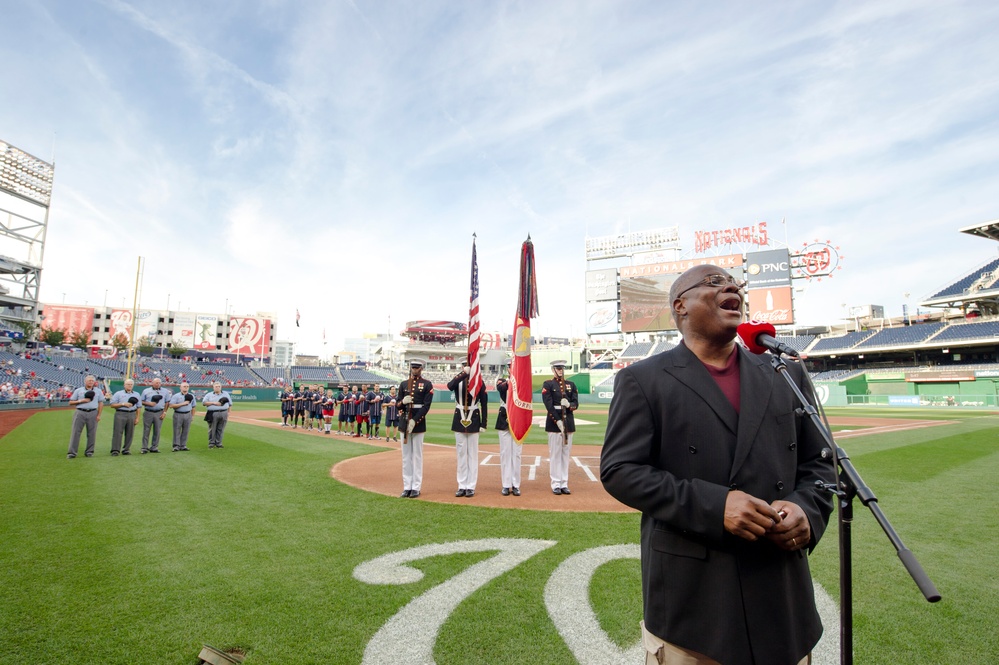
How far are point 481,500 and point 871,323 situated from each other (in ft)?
242

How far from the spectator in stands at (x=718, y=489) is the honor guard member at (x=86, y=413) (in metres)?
13.9

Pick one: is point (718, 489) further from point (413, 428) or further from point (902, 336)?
point (902, 336)

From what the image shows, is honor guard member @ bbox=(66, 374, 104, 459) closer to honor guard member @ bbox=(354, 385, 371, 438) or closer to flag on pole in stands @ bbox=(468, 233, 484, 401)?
honor guard member @ bbox=(354, 385, 371, 438)

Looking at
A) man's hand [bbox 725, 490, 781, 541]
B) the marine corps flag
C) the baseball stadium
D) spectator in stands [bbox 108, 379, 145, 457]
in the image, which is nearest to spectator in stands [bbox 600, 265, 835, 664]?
man's hand [bbox 725, 490, 781, 541]

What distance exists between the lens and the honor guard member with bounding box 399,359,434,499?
8.42m

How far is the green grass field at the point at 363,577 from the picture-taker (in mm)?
3420

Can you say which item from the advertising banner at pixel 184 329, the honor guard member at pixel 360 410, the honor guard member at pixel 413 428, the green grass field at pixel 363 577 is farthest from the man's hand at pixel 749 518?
the advertising banner at pixel 184 329

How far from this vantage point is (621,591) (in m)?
4.29

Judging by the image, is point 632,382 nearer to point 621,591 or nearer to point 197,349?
point 621,591

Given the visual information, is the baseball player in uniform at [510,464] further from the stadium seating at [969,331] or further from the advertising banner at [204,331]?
the advertising banner at [204,331]

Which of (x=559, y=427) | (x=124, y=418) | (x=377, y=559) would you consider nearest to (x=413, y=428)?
(x=559, y=427)

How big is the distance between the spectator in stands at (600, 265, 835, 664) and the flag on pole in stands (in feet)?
22.9

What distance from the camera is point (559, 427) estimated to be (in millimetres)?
9039

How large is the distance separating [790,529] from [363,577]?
393 centimetres
